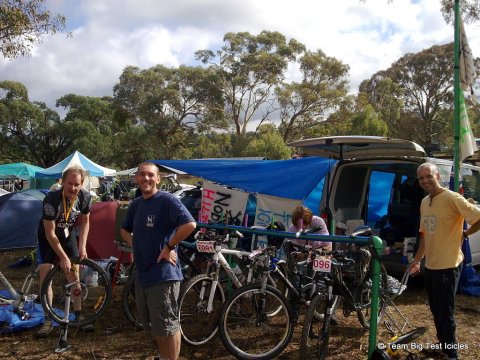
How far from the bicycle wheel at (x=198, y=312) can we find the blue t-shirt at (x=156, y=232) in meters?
0.81

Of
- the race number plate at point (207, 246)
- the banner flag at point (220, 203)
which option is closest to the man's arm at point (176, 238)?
the race number plate at point (207, 246)

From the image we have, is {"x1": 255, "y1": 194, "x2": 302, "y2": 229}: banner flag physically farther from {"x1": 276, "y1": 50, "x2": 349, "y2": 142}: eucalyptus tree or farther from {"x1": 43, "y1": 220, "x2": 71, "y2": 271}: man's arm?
{"x1": 276, "y1": 50, "x2": 349, "y2": 142}: eucalyptus tree

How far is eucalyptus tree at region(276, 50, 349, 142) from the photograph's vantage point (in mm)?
31469

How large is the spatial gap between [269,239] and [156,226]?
3.00 metres

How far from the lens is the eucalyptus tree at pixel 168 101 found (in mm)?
33478

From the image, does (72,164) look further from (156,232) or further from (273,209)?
(156,232)

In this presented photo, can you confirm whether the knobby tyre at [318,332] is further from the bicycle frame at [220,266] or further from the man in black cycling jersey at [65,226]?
the man in black cycling jersey at [65,226]

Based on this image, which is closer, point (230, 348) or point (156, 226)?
point (156, 226)

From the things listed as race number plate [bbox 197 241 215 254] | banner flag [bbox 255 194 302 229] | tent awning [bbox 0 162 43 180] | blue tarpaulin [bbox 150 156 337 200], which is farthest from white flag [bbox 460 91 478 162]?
tent awning [bbox 0 162 43 180]

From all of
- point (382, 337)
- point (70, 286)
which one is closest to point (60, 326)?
point (70, 286)

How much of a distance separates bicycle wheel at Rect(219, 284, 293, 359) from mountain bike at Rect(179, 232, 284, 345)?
0.28m

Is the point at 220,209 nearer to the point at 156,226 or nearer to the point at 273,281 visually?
the point at 273,281

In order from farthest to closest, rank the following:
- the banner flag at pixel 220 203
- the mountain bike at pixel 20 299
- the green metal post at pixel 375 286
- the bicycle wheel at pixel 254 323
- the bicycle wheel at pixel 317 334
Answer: the banner flag at pixel 220 203, the mountain bike at pixel 20 299, the bicycle wheel at pixel 254 323, the bicycle wheel at pixel 317 334, the green metal post at pixel 375 286

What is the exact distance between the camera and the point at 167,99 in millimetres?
33781
